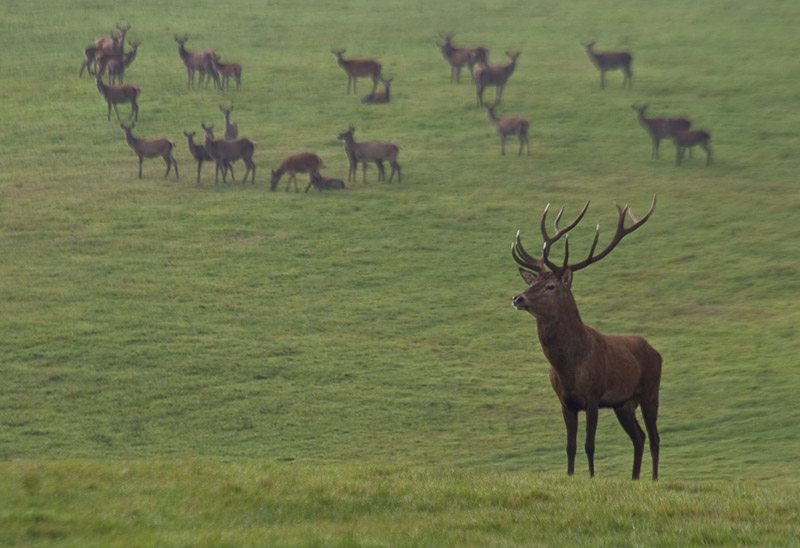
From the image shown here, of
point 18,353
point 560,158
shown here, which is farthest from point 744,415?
point 560,158

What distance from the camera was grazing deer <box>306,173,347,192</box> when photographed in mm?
31484

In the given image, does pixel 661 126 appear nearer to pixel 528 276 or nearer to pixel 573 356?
pixel 528 276

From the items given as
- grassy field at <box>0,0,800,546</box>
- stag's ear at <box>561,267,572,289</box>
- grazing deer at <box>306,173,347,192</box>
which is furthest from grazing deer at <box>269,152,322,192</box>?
stag's ear at <box>561,267,572,289</box>

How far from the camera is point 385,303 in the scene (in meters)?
25.0

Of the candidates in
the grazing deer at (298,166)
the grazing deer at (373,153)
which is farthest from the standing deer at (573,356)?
the grazing deer at (373,153)

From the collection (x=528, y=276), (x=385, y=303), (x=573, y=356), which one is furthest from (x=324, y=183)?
(x=573, y=356)

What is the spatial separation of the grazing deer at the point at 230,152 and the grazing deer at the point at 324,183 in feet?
5.25

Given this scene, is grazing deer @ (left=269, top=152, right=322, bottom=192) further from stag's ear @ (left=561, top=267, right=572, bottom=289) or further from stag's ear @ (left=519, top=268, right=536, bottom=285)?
stag's ear @ (left=561, top=267, right=572, bottom=289)

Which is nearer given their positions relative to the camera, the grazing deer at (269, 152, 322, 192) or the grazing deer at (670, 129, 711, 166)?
the grazing deer at (269, 152, 322, 192)

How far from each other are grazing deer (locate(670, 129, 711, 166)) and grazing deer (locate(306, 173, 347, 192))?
8771 mm

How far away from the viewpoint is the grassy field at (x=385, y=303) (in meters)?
9.11

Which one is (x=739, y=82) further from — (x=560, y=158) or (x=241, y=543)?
(x=241, y=543)

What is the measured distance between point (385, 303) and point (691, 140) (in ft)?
39.4

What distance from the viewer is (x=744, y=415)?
61.6 feet
